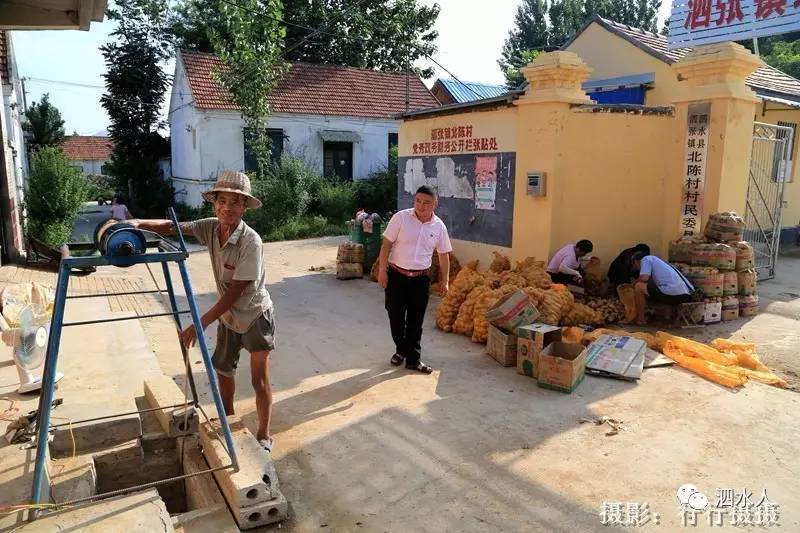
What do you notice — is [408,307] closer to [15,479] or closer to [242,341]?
[242,341]

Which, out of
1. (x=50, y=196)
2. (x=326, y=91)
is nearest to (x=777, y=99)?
(x=50, y=196)

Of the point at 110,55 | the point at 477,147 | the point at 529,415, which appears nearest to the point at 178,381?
the point at 529,415

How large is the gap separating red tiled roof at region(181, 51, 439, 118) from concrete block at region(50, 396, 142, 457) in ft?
50.9

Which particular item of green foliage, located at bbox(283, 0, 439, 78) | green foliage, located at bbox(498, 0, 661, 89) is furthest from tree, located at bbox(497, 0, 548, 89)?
green foliage, located at bbox(283, 0, 439, 78)

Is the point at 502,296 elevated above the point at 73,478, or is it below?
above

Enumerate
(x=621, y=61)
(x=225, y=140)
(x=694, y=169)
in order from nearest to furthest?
(x=694, y=169) < (x=621, y=61) < (x=225, y=140)

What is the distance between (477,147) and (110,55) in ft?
67.5

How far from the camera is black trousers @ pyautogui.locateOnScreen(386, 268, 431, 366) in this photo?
5.15 metres

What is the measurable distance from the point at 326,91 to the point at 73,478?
1983 centimetres

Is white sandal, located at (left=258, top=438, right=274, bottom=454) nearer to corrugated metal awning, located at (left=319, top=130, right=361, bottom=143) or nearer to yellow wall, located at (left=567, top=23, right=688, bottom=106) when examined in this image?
yellow wall, located at (left=567, top=23, right=688, bottom=106)

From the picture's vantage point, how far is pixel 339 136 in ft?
67.5

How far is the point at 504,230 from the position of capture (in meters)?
7.95

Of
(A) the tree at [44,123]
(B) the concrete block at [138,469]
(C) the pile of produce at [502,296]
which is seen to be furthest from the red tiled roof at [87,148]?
(B) the concrete block at [138,469]

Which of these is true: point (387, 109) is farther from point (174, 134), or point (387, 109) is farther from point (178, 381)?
point (178, 381)
